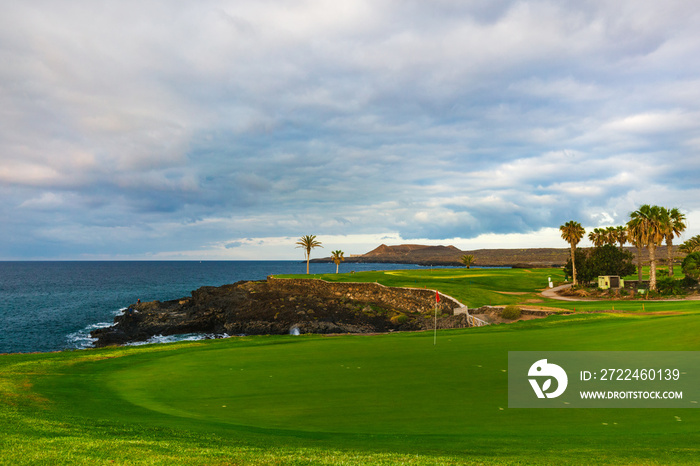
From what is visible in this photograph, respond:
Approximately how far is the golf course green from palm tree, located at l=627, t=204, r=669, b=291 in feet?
124

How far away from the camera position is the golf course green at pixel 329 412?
24.7 ft

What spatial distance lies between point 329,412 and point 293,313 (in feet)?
138

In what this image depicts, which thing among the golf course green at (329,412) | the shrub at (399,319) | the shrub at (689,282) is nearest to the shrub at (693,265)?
the shrub at (689,282)

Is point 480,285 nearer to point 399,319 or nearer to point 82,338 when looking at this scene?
point 399,319

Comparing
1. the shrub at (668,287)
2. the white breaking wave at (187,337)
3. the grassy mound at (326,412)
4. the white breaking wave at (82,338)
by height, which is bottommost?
the white breaking wave at (82,338)

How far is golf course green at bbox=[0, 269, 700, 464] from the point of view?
297 inches

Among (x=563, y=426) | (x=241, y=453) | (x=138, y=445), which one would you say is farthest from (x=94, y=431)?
(x=563, y=426)

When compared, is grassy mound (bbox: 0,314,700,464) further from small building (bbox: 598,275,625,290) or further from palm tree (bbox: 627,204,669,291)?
small building (bbox: 598,275,625,290)

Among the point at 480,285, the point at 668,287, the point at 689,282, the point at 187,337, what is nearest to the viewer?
the point at 187,337

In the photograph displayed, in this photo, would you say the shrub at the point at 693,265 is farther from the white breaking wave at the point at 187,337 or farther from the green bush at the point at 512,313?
the white breaking wave at the point at 187,337

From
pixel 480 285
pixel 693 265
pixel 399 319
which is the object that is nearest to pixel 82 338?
pixel 399 319

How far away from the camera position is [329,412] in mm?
11008
